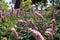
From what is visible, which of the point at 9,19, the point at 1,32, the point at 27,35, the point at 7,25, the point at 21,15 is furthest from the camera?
the point at 21,15

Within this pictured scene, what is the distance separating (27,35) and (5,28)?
332mm

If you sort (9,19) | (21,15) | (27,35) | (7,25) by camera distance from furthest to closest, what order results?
(21,15), (9,19), (7,25), (27,35)

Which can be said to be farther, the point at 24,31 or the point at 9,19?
the point at 9,19

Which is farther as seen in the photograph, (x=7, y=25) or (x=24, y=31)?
(x=7, y=25)

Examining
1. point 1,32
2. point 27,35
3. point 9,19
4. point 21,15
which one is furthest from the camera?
point 21,15

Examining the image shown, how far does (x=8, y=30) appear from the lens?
248 centimetres

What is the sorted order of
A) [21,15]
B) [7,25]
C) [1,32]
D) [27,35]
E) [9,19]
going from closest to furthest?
[27,35]
[1,32]
[7,25]
[9,19]
[21,15]

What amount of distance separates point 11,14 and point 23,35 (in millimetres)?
694

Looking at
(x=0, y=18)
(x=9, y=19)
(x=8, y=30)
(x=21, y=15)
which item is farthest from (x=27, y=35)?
(x=21, y=15)

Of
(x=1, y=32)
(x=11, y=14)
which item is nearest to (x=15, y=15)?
(x=11, y=14)

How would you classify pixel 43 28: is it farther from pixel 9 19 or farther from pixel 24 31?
pixel 9 19

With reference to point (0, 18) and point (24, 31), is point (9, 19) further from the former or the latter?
point (24, 31)

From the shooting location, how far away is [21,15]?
10.5 ft

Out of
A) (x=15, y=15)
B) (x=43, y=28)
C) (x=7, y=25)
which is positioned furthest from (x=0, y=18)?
(x=43, y=28)
